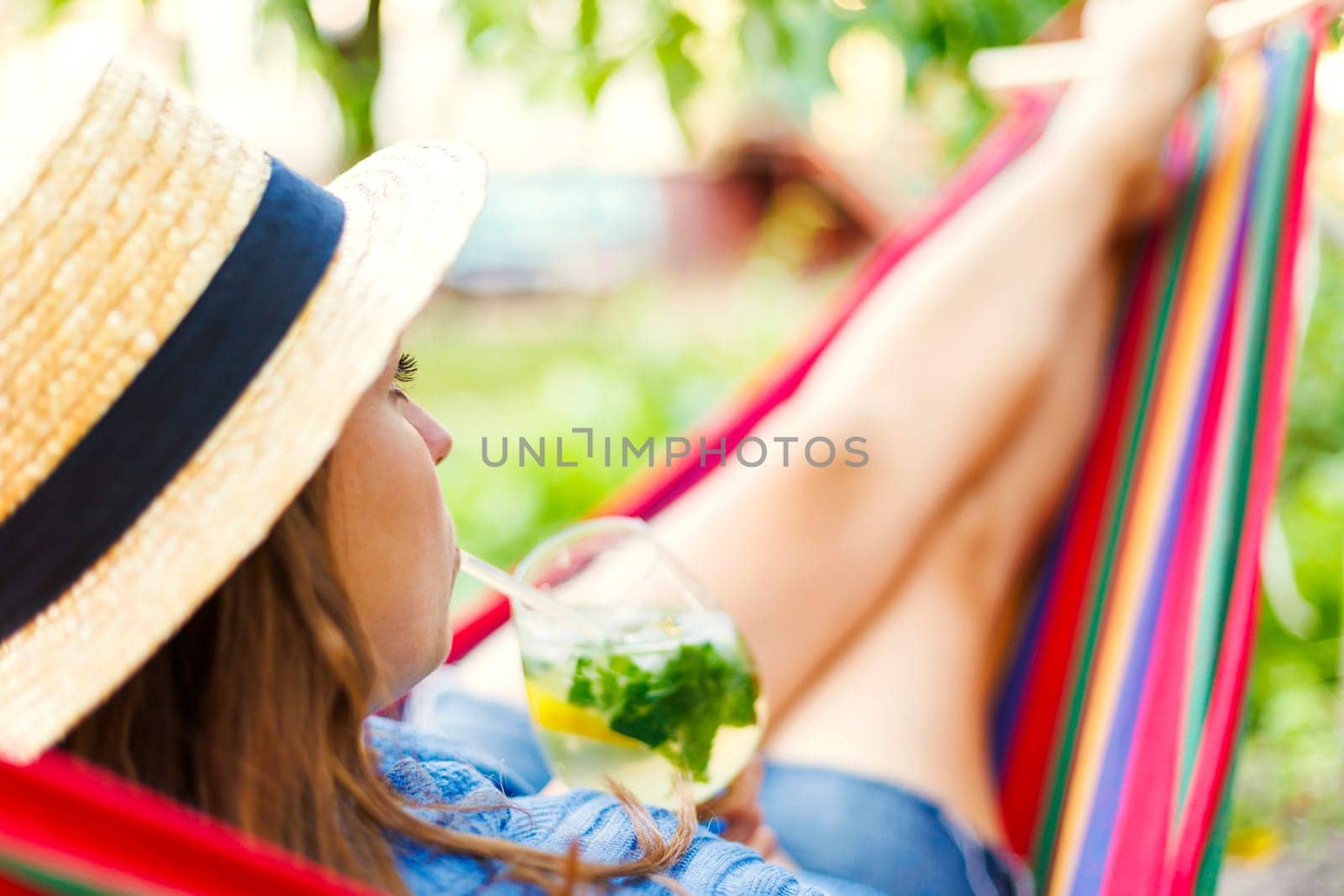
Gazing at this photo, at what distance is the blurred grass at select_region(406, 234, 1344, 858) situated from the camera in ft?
7.61

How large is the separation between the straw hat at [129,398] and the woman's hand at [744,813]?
0.52m

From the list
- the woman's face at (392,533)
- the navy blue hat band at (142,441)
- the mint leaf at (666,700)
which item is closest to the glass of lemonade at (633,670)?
the mint leaf at (666,700)

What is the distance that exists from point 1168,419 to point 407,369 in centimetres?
105

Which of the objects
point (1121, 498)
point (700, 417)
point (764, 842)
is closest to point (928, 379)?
point (1121, 498)

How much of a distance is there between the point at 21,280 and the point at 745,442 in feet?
3.39

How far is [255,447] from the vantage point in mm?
646

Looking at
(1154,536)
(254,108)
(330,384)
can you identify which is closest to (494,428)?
(254,108)

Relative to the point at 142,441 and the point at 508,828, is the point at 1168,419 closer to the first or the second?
the point at 508,828

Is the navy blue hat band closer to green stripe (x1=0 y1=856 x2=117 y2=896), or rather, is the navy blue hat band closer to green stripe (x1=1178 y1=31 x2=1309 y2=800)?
green stripe (x1=0 y1=856 x2=117 y2=896)

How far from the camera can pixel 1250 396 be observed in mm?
1367

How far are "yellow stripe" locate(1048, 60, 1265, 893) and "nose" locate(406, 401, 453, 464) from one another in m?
0.77

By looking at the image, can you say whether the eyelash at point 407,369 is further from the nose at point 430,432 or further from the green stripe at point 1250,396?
the green stripe at point 1250,396

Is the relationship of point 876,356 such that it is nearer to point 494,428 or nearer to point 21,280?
point 21,280

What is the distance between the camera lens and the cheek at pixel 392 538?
73 centimetres
